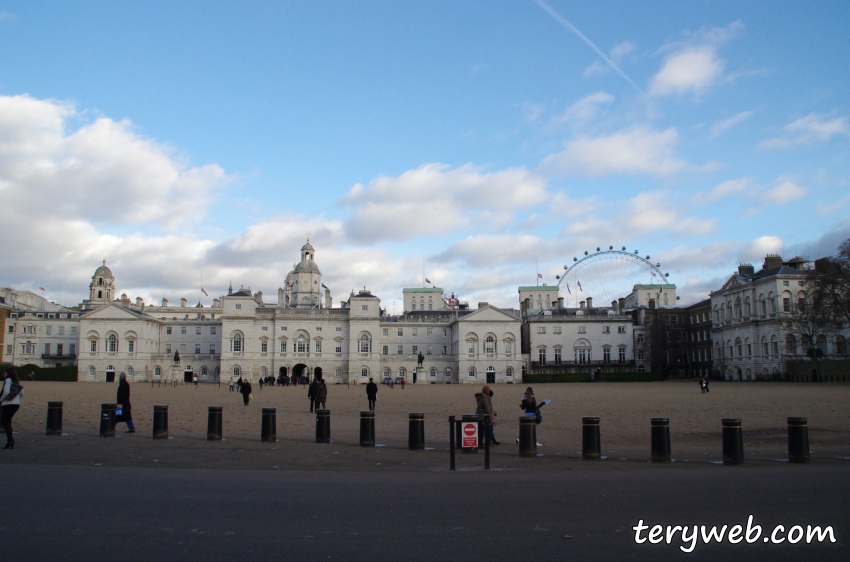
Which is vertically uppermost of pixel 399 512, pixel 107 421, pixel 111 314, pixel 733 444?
pixel 111 314

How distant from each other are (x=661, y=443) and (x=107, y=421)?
1532cm

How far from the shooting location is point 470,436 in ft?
54.8

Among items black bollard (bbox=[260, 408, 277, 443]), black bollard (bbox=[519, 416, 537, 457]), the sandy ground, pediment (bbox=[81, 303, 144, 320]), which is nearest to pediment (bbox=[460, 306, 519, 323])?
pediment (bbox=[81, 303, 144, 320])

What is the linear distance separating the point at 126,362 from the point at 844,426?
9621 centimetres


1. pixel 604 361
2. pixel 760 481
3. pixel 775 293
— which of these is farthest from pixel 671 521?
pixel 604 361

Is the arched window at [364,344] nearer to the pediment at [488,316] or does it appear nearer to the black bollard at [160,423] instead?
the pediment at [488,316]

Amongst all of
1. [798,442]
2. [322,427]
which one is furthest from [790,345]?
[322,427]

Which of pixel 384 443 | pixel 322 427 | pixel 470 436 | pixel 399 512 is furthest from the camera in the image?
pixel 384 443

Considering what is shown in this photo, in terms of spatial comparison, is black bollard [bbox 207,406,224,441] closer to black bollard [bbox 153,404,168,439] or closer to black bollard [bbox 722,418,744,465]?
black bollard [bbox 153,404,168,439]

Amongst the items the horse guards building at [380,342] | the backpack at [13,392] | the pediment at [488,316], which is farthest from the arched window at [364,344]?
the backpack at [13,392]

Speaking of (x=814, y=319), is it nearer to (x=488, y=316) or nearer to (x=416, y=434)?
(x=488, y=316)

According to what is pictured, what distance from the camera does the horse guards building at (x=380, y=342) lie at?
9962cm

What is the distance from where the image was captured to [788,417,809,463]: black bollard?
14.8m

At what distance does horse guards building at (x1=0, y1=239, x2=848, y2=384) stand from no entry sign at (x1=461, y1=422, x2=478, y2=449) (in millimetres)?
79581
